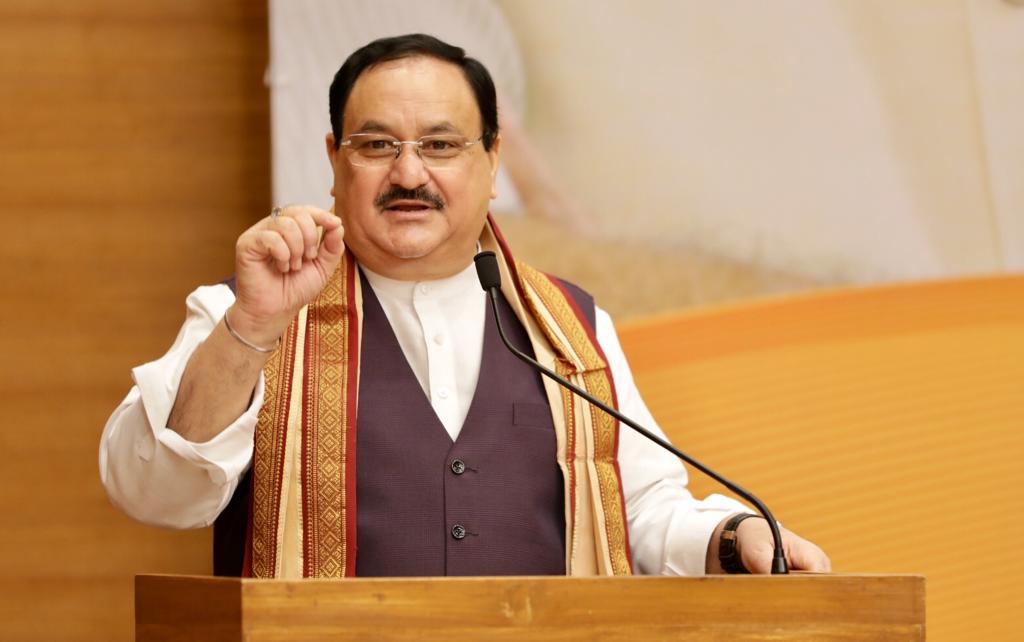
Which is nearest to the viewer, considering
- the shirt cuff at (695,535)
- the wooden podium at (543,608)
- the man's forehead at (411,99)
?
the wooden podium at (543,608)

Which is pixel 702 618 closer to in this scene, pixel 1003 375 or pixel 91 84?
pixel 1003 375

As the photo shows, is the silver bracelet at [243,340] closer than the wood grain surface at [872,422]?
Yes

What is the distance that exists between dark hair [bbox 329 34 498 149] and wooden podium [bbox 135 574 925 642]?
113cm

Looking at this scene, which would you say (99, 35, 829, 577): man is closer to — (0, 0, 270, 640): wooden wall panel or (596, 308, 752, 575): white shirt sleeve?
(596, 308, 752, 575): white shirt sleeve

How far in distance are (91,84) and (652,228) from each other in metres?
1.40

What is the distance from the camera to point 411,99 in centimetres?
238

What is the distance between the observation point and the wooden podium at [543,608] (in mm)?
1399

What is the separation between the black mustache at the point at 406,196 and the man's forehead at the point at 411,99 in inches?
4.2

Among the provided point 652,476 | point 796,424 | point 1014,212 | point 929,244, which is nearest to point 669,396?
point 796,424

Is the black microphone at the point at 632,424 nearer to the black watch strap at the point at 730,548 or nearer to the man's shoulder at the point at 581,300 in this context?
the black watch strap at the point at 730,548

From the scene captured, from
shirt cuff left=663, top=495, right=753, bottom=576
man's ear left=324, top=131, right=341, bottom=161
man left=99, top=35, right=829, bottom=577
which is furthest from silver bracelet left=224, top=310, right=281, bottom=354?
shirt cuff left=663, top=495, right=753, bottom=576

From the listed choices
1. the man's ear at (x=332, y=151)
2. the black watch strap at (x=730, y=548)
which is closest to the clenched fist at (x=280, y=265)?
the man's ear at (x=332, y=151)

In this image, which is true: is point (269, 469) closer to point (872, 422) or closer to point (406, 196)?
point (406, 196)

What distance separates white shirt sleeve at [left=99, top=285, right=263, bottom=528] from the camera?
1948 millimetres
